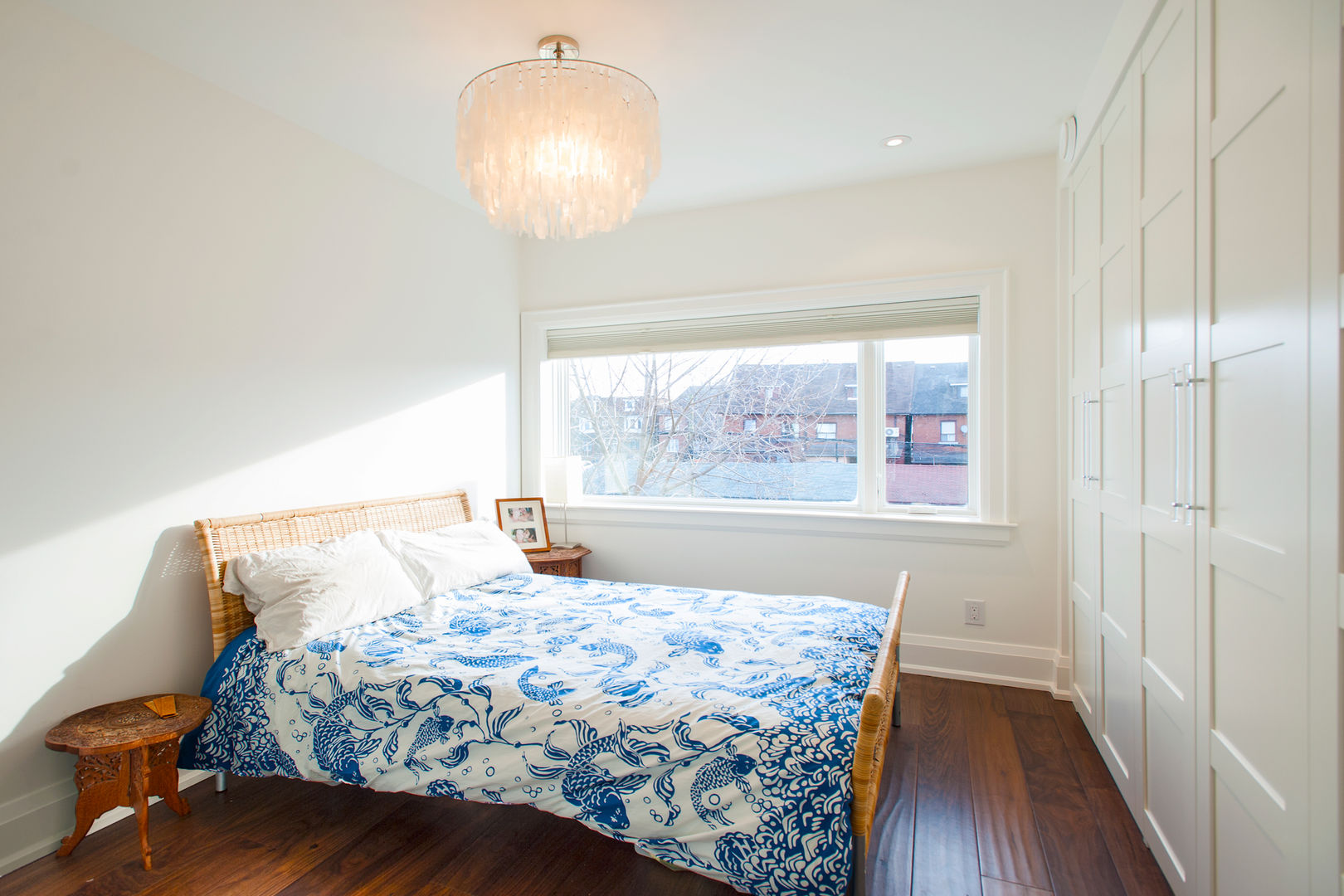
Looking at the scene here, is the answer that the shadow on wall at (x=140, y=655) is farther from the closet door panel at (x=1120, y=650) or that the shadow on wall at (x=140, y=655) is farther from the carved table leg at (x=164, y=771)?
the closet door panel at (x=1120, y=650)

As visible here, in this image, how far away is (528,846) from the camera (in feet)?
6.44

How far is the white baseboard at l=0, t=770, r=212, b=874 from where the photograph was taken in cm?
191

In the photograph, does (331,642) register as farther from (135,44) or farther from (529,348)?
(529,348)

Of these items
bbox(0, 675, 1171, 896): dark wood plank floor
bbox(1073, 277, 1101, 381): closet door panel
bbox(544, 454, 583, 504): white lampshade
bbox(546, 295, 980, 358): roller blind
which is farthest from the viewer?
bbox(544, 454, 583, 504): white lampshade

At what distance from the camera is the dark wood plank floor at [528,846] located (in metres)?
1.80

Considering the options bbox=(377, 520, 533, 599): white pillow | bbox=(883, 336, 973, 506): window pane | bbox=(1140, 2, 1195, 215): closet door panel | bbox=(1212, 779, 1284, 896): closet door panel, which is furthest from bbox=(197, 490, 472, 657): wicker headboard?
bbox=(1140, 2, 1195, 215): closet door panel

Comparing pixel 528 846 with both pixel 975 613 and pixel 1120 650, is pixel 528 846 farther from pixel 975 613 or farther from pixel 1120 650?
pixel 975 613

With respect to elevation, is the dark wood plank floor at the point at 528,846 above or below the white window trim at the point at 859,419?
below

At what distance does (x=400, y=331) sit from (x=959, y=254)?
2.77 m

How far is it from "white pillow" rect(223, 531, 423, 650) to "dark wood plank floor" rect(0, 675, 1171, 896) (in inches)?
22.4

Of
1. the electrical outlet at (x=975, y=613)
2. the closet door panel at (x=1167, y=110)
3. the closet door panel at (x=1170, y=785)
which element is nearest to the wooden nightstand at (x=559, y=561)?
the electrical outlet at (x=975, y=613)

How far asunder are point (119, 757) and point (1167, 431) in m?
3.03

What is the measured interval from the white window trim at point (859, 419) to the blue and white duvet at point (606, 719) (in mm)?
996

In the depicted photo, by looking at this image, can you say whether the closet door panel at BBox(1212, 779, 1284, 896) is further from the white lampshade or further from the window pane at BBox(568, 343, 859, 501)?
the white lampshade
